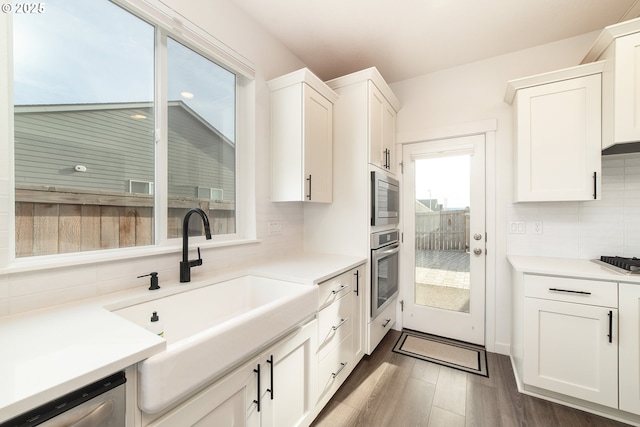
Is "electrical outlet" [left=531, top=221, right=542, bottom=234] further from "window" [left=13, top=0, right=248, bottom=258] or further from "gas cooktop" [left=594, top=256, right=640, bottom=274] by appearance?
"window" [left=13, top=0, right=248, bottom=258]

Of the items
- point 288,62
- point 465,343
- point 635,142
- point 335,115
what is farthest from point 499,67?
point 465,343

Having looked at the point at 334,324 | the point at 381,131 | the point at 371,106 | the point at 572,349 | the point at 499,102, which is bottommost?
the point at 572,349

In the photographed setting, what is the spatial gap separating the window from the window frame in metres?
0.01

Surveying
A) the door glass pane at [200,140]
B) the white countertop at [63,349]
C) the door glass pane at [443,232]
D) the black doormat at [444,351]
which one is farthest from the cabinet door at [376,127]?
the white countertop at [63,349]

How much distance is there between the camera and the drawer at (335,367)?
64.8 inches

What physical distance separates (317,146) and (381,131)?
2.30 feet

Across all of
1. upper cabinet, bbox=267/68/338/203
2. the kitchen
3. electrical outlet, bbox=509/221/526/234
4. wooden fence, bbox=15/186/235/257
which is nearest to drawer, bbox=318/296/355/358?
the kitchen

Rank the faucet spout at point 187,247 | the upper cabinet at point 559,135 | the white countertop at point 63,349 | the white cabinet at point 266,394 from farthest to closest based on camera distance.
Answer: the upper cabinet at point 559,135 → the faucet spout at point 187,247 → the white cabinet at point 266,394 → the white countertop at point 63,349

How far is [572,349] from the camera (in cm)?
173

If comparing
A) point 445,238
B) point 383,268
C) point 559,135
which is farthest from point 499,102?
point 383,268

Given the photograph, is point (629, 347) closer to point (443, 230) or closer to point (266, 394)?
point (443, 230)

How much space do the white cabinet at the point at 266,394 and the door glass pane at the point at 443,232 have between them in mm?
1755

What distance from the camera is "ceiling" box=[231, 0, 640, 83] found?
1895mm

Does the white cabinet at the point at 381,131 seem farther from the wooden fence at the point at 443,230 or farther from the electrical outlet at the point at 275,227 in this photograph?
the electrical outlet at the point at 275,227
